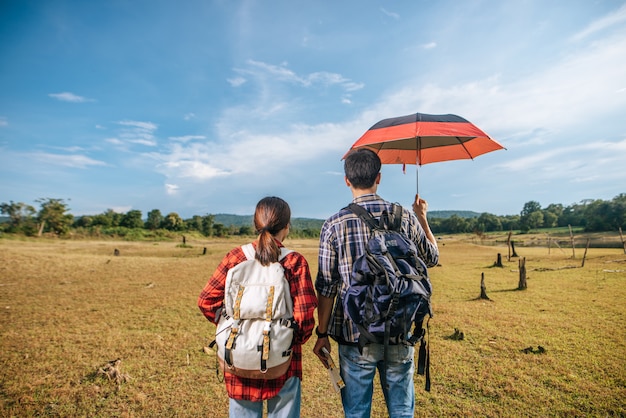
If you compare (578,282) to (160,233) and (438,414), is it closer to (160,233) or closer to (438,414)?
(438,414)

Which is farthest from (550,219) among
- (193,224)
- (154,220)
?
(154,220)

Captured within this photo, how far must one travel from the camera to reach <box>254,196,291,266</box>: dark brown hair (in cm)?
232

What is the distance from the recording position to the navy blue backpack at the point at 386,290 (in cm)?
210

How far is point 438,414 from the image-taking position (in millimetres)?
4383

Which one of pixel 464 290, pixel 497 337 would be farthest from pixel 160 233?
pixel 497 337

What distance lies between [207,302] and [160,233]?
196ft

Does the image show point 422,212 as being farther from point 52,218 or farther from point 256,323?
point 52,218

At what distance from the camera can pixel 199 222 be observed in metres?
70.1

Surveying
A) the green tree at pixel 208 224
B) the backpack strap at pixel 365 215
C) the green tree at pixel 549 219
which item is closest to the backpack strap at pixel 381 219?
the backpack strap at pixel 365 215

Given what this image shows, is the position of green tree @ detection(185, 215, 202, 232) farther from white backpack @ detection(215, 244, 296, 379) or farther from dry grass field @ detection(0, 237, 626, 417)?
white backpack @ detection(215, 244, 296, 379)

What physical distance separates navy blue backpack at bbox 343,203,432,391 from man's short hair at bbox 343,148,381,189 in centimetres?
43

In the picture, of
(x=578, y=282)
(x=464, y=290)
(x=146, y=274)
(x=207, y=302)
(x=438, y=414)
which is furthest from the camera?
(x=146, y=274)

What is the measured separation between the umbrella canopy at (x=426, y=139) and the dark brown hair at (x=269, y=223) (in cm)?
129

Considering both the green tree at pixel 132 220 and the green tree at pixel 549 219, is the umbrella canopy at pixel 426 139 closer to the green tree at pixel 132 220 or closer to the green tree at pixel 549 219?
the green tree at pixel 132 220
